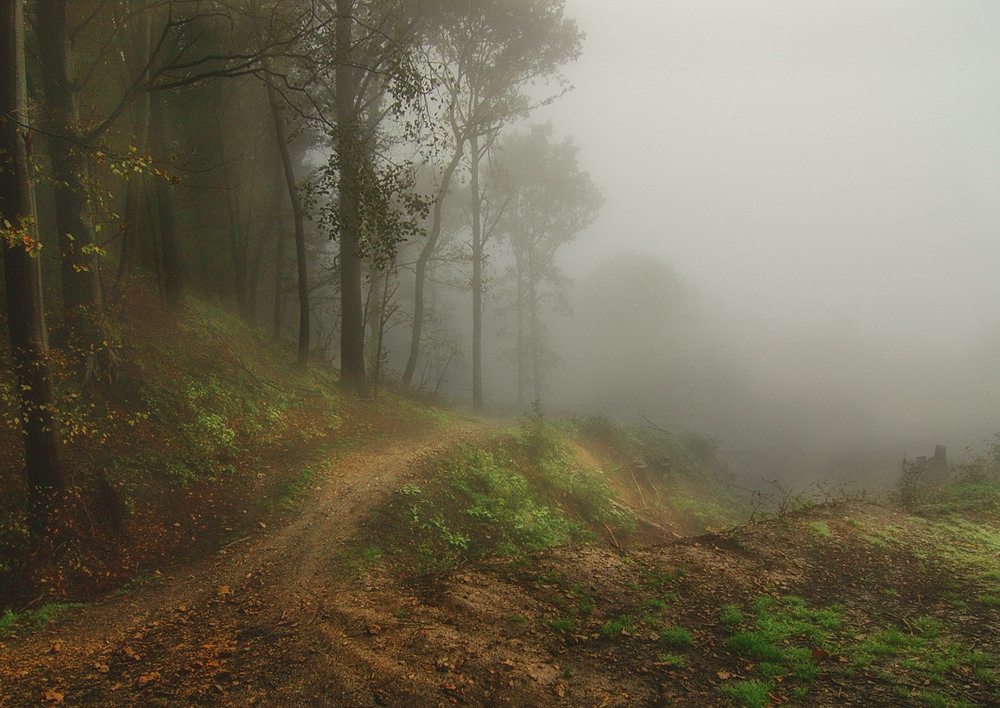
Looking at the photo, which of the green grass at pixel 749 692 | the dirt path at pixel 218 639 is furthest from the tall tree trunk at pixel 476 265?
the green grass at pixel 749 692

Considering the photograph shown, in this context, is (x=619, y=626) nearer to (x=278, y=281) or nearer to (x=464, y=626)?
(x=464, y=626)

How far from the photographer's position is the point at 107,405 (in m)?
8.84

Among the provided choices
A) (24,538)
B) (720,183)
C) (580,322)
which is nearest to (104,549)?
(24,538)

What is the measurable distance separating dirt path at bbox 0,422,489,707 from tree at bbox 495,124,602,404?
1219 inches

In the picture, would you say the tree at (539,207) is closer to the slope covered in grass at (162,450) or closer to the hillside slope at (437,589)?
the slope covered in grass at (162,450)

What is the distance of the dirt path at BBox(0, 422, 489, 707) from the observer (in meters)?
4.42

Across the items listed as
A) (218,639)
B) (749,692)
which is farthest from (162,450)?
(749,692)

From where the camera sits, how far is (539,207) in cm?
3803

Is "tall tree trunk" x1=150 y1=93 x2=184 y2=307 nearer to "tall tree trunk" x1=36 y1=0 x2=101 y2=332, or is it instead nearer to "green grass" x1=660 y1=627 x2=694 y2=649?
"tall tree trunk" x1=36 y1=0 x2=101 y2=332

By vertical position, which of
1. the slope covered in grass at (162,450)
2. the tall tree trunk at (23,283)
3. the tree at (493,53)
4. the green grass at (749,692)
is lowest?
the green grass at (749,692)

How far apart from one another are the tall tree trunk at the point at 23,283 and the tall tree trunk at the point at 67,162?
2.48 meters

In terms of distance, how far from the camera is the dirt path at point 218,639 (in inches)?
174

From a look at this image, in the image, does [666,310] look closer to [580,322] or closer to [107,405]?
[580,322]

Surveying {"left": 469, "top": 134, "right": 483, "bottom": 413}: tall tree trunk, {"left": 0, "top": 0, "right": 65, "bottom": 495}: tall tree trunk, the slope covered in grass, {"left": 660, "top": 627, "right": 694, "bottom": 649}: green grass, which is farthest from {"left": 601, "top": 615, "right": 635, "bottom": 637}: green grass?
{"left": 469, "top": 134, "right": 483, "bottom": 413}: tall tree trunk
